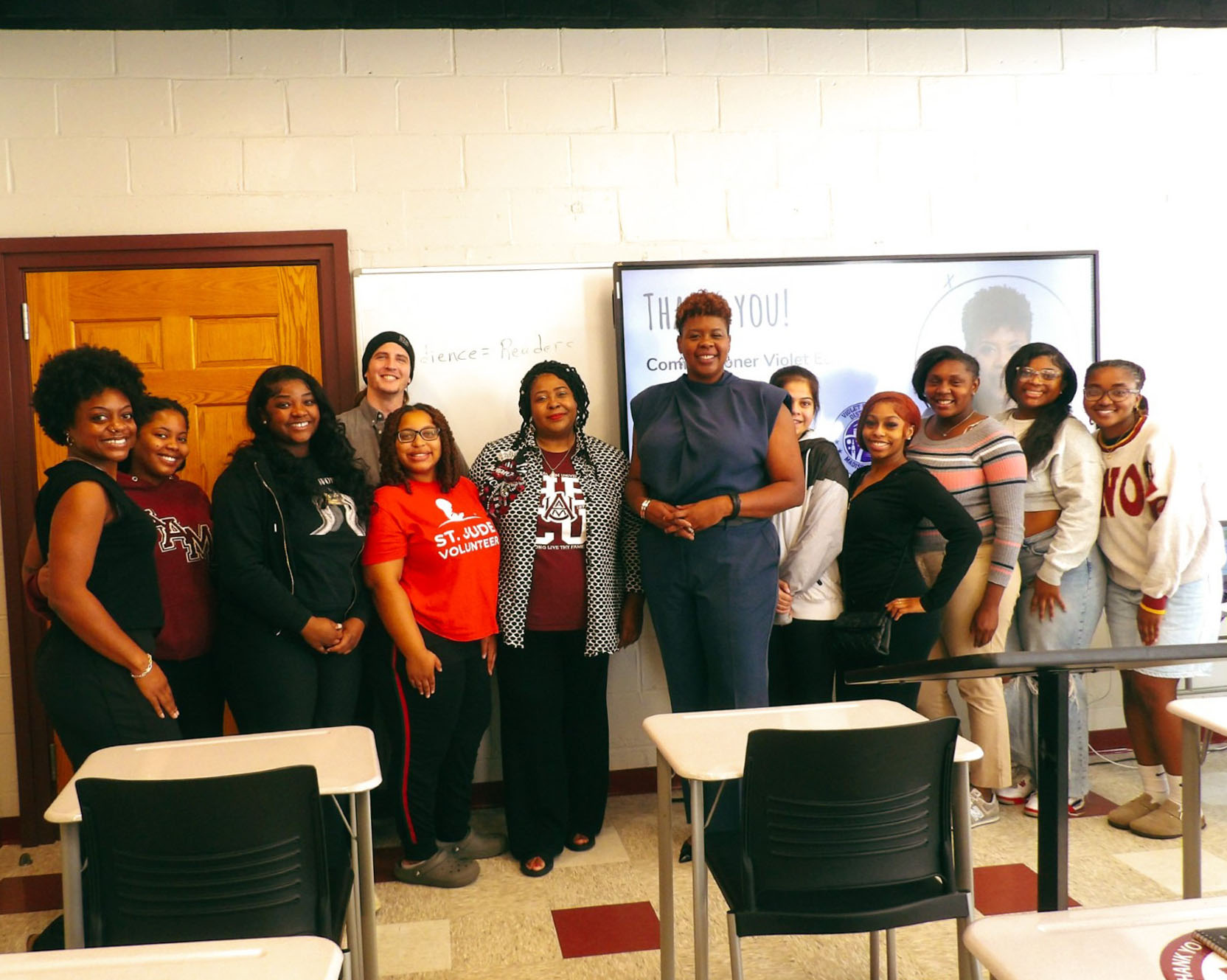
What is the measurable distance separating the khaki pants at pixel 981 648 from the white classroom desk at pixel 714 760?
111 centimetres

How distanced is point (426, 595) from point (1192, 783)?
195 centimetres

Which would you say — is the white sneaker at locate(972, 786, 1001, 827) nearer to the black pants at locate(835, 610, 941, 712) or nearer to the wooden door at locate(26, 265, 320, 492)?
the black pants at locate(835, 610, 941, 712)

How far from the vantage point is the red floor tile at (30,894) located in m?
2.84

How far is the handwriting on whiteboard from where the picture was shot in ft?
11.3

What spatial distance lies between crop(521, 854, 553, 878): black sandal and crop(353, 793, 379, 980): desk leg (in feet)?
3.38

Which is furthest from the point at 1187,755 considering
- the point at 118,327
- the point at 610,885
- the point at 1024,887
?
the point at 118,327

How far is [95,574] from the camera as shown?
2.27m

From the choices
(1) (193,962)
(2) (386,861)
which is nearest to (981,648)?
(2) (386,861)

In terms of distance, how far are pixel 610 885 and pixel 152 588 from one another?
58.2 inches

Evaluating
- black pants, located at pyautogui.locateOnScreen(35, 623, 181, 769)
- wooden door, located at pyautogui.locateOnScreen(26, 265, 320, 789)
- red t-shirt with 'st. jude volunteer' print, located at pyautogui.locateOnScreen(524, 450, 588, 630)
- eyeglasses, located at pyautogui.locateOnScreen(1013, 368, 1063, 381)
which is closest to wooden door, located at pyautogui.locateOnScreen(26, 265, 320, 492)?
wooden door, located at pyautogui.locateOnScreen(26, 265, 320, 789)

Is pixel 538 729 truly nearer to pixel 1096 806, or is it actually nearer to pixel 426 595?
pixel 426 595

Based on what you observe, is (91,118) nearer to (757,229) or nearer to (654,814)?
(757,229)

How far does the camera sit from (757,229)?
11.9 feet

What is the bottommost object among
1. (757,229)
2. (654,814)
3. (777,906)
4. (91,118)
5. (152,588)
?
(654,814)
